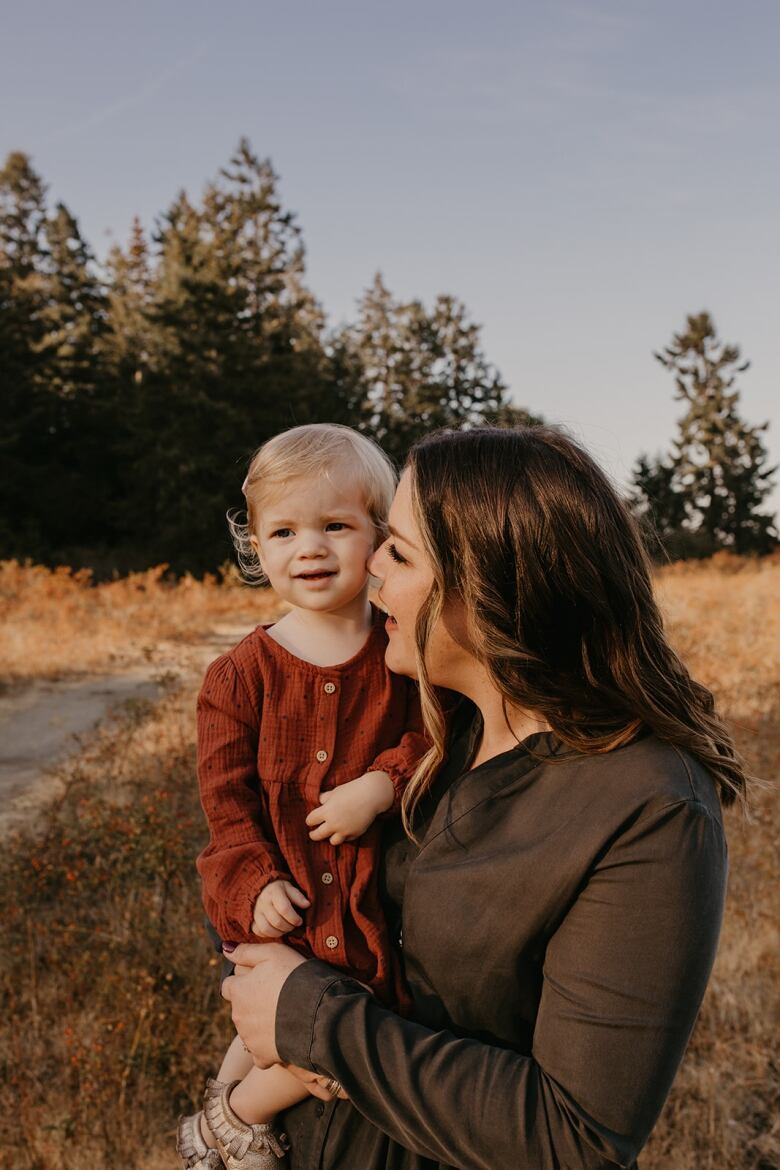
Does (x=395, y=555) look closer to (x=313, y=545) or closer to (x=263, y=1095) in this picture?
(x=313, y=545)

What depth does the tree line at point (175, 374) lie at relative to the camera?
2495cm

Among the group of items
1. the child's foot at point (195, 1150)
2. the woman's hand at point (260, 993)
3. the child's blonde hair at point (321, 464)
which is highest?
the child's blonde hair at point (321, 464)

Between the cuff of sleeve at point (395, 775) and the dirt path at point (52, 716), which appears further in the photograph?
the dirt path at point (52, 716)

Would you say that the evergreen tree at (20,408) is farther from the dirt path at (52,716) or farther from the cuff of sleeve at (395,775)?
the cuff of sleeve at (395,775)

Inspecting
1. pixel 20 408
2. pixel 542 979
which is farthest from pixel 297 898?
pixel 20 408

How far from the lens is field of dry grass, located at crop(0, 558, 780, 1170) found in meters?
3.36

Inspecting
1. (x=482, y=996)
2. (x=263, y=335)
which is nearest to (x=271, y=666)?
(x=482, y=996)

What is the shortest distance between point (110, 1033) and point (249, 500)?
2.82 metres

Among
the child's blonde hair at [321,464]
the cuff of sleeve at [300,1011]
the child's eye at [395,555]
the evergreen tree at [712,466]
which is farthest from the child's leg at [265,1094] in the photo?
the evergreen tree at [712,466]

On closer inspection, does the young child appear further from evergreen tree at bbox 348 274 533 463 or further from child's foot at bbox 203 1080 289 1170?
evergreen tree at bbox 348 274 533 463

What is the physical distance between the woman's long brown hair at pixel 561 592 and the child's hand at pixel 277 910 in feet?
2.07

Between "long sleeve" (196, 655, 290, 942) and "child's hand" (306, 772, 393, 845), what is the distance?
5.1 inches

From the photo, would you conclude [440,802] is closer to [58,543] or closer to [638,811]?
[638,811]

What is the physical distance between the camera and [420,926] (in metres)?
1.48
